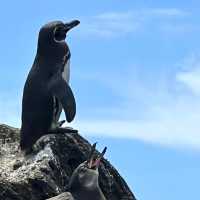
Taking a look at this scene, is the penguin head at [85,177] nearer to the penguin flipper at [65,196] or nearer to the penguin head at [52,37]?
the penguin flipper at [65,196]

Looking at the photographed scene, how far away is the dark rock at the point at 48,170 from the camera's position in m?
14.4

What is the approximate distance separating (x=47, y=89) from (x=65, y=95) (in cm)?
38

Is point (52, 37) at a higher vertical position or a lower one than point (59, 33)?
lower

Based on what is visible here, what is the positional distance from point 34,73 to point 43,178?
2.09 meters

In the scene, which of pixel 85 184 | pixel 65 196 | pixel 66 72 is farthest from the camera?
pixel 66 72

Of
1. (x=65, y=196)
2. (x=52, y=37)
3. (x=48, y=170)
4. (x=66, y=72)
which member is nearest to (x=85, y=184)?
(x=65, y=196)

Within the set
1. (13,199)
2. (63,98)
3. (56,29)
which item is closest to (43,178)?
(13,199)

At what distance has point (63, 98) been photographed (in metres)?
15.4

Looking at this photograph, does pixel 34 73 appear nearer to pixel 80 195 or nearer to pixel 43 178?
pixel 43 178

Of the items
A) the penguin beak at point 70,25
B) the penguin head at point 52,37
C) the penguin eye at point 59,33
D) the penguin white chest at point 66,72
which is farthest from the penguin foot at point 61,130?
the penguin beak at point 70,25

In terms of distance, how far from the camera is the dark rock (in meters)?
14.4

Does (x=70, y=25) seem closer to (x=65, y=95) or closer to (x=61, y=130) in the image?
(x=65, y=95)

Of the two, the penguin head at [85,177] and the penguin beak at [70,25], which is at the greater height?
the penguin beak at [70,25]

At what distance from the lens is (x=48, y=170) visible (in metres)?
14.7
